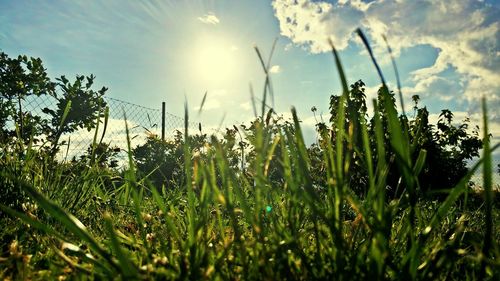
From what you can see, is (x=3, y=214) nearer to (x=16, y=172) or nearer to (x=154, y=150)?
(x=16, y=172)

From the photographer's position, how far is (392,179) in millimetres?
6961

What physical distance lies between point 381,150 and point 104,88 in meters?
8.33

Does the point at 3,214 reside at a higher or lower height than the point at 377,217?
lower

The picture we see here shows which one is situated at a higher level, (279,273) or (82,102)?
(82,102)

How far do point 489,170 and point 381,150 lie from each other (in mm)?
215

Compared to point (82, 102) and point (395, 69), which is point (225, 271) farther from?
point (82, 102)

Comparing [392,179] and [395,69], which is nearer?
[395,69]

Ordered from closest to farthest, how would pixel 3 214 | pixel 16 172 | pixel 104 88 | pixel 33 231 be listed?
1. pixel 33 231
2. pixel 3 214
3. pixel 16 172
4. pixel 104 88

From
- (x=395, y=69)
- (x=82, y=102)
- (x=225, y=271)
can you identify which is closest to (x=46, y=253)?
(x=225, y=271)

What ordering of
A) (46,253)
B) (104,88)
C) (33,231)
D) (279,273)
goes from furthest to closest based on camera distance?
1. (104,88)
2. (33,231)
3. (46,253)
4. (279,273)

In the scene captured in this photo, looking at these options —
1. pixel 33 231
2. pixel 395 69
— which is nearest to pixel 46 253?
pixel 33 231

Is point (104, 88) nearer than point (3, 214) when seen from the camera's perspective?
No

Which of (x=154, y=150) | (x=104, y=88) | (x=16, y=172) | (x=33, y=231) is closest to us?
(x=33, y=231)

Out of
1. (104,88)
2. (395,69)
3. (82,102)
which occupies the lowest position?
(395,69)
